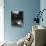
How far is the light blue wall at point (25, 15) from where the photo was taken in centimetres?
520

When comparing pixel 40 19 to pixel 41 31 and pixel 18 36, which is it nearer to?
pixel 18 36

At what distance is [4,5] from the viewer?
5328 millimetres

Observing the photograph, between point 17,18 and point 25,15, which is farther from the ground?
point 25,15

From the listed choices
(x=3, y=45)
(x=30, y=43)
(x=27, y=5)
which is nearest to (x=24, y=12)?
(x=27, y=5)

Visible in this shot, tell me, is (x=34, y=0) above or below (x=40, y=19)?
above

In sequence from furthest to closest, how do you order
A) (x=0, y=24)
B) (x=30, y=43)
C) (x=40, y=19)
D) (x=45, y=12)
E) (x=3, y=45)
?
1. (x=0, y=24)
2. (x=40, y=19)
3. (x=45, y=12)
4. (x=3, y=45)
5. (x=30, y=43)

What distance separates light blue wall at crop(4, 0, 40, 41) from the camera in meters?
5.20

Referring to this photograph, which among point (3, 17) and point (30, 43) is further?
point (3, 17)

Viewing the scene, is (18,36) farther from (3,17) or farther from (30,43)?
(30,43)

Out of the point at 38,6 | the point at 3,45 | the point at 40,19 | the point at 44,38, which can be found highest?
the point at 38,6

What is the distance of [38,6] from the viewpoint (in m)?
5.14

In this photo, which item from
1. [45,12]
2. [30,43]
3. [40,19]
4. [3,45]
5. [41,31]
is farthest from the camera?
[40,19]

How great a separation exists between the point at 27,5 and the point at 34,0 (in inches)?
13.3

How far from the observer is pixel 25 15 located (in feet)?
17.3
